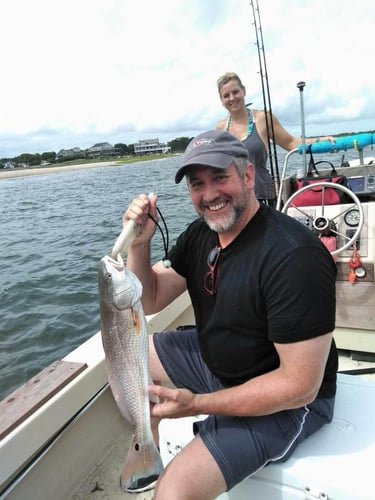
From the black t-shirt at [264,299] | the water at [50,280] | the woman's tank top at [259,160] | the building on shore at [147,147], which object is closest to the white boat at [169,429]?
the black t-shirt at [264,299]

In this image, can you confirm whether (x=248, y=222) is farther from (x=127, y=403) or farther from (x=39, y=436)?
(x=39, y=436)

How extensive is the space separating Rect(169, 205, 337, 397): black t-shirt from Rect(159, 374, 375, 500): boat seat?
17cm

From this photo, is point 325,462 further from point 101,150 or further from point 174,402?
point 101,150

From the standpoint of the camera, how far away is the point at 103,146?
116 m

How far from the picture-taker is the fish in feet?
5.11

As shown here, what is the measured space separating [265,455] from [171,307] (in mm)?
1876

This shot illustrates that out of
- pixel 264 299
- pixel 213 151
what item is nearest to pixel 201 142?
pixel 213 151

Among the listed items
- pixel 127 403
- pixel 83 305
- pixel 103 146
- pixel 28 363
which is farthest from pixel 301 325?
pixel 103 146

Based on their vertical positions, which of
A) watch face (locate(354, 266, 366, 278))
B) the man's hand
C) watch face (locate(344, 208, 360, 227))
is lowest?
watch face (locate(354, 266, 366, 278))

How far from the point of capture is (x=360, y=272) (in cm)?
299

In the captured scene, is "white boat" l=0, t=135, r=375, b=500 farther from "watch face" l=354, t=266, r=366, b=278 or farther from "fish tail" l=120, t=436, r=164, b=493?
"fish tail" l=120, t=436, r=164, b=493

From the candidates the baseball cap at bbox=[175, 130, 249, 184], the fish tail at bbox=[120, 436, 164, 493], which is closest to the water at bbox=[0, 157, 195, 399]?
the fish tail at bbox=[120, 436, 164, 493]

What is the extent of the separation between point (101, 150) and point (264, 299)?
118m

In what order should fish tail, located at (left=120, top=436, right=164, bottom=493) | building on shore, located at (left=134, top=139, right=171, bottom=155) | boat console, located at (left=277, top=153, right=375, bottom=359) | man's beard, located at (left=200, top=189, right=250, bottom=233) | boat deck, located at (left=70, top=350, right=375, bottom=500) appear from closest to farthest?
1. fish tail, located at (left=120, top=436, right=164, bottom=493)
2. man's beard, located at (left=200, top=189, right=250, bottom=233)
3. boat deck, located at (left=70, top=350, right=375, bottom=500)
4. boat console, located at (left=277, top=153, right=375, bottom=359)
5. building on shore, located at (left=134, top=139, right=171, bottom=155)
